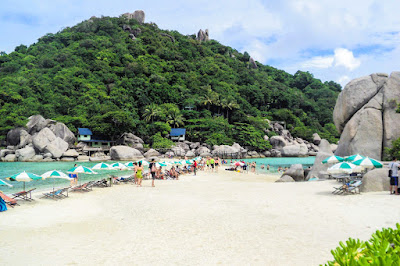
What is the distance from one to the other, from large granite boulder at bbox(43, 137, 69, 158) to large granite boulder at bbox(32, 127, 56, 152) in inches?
27.3

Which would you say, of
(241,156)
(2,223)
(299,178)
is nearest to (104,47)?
(241,156)

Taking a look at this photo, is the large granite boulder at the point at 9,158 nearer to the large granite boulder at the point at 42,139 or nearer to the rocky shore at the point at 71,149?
the rocky shore at the point at 71,149

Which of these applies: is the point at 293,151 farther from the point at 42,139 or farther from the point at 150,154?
the point at 42,139

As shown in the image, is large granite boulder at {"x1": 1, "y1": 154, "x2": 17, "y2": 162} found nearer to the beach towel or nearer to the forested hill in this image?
the forested hill

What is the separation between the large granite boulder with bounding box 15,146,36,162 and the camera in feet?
158

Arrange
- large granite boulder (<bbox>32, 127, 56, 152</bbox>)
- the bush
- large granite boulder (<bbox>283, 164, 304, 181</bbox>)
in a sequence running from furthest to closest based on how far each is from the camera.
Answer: the bush < large granite boulder (<bbox>32, 127, 56, 152</bbox>) < large granite boulder (<bbox>283, 164, 304, 181</bbox>)

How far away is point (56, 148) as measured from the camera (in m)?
49.6

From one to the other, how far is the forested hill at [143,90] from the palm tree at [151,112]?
0.82 ft

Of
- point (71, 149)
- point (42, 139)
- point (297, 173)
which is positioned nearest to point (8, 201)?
point (297, 173)

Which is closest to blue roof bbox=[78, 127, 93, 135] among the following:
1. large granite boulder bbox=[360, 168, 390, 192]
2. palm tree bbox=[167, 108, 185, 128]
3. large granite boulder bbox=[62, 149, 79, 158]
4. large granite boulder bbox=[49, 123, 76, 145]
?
large granite boulder bbox=[49, 123, 76, 145]

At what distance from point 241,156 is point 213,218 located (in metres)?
54.7

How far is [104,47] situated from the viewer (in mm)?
88750

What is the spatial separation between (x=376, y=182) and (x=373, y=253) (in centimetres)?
1408

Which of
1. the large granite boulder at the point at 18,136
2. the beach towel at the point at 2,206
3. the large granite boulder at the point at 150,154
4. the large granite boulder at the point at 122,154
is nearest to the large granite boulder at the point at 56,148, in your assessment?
the large granite boulder at the point at 18,136
